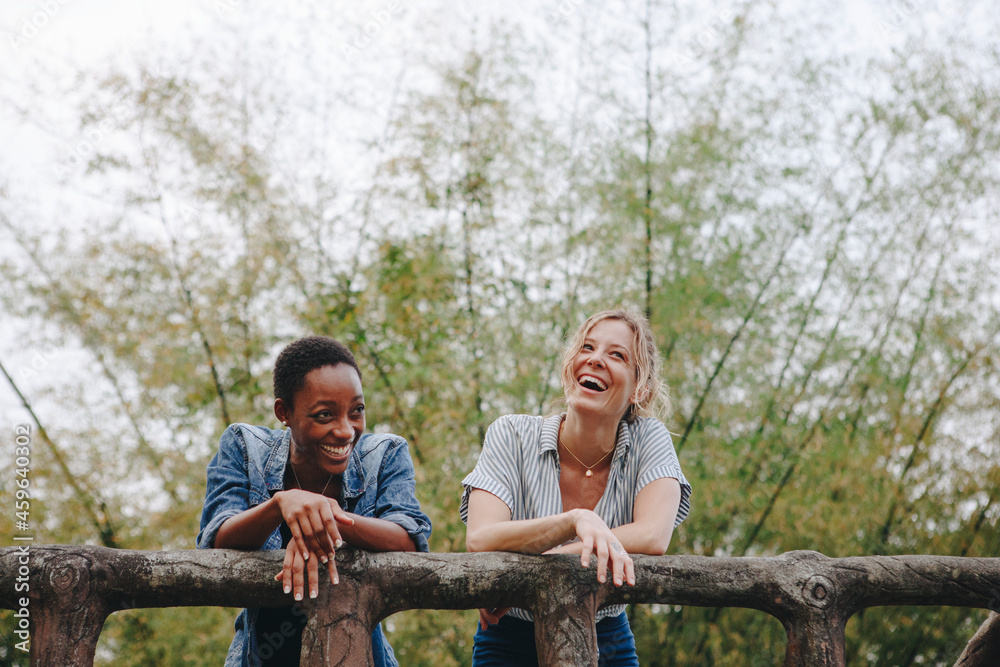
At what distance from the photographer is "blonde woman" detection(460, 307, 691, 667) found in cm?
181

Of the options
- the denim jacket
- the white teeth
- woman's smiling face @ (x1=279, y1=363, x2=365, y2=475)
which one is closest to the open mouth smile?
woman's smiling face @ (x1=279, y1=363, x2=365, y2=475)

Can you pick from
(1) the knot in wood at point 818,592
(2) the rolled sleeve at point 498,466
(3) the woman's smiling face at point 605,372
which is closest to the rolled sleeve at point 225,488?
(2) the rolled sleeve at point 498,466

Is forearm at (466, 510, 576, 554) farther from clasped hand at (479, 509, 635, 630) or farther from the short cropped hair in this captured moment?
the short cropped hair

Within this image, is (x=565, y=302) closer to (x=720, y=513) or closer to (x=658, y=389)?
(x=720, y=513)

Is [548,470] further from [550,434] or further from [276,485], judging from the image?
[276,485]

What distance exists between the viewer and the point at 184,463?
4.21 metres

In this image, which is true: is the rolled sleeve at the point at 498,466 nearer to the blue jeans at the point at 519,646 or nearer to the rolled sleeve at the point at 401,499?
the rolled sleeve at the point at 401,499

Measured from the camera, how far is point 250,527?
5.15ft

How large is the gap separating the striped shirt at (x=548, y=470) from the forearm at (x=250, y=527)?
1.58 feet

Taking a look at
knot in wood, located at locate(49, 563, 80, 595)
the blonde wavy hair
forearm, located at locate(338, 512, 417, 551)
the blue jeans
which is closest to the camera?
knot in wood, located at locate(49, 563, 80, 595)

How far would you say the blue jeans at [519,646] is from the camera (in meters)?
1.86

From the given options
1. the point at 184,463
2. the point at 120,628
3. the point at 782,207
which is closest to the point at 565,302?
the point at 782,207

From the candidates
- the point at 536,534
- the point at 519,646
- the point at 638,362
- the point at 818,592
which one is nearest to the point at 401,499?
the point at 536,534

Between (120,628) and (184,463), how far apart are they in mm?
852
